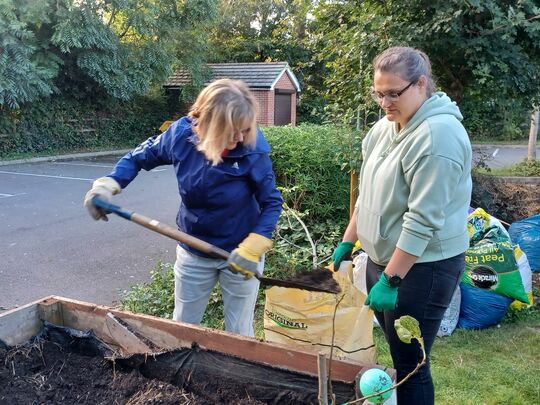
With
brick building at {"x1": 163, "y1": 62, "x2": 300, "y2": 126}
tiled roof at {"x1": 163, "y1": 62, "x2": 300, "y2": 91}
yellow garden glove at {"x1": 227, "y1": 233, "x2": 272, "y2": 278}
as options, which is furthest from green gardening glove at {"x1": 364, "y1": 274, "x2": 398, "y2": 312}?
tiled roof at {"x1": 163, "y1": 62, "x2": 300, "y2": 91}

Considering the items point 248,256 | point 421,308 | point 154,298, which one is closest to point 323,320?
point 421,308

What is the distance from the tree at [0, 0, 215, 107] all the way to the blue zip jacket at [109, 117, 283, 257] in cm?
1368

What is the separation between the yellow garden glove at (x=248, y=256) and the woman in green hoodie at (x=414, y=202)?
0.44 meters

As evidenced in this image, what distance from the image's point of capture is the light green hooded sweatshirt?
1.85 meters

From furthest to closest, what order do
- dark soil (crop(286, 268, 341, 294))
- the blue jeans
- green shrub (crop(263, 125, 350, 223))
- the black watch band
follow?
green shrub (crop(263, 125, 350, 223))
the blue jeans
dark soil (crop(286, 268, 341, 294))
the black watch band

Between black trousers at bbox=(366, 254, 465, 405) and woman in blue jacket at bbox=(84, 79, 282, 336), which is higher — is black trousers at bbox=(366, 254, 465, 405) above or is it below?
below

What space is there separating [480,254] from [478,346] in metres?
0.70

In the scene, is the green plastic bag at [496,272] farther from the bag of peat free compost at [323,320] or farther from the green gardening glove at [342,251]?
the green gardening glove at [342,251]

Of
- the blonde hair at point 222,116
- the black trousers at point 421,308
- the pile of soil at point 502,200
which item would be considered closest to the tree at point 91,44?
the pile of soil at point 502,200

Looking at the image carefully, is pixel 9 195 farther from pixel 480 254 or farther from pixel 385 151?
pixel 385 151

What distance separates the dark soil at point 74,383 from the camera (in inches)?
84.5

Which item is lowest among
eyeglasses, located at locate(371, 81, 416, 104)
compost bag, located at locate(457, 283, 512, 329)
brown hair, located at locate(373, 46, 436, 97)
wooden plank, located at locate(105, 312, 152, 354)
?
compost bag, located at locate(457, 283, 512, 329)

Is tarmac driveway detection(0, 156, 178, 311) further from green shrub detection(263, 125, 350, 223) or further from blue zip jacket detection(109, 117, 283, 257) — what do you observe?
blue zip jacket detection(109, 117, 283, 257)

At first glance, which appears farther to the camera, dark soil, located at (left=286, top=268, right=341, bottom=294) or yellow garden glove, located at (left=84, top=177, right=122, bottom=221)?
dark soil, located at (left=286, top=268, right=341, bottom=294)
